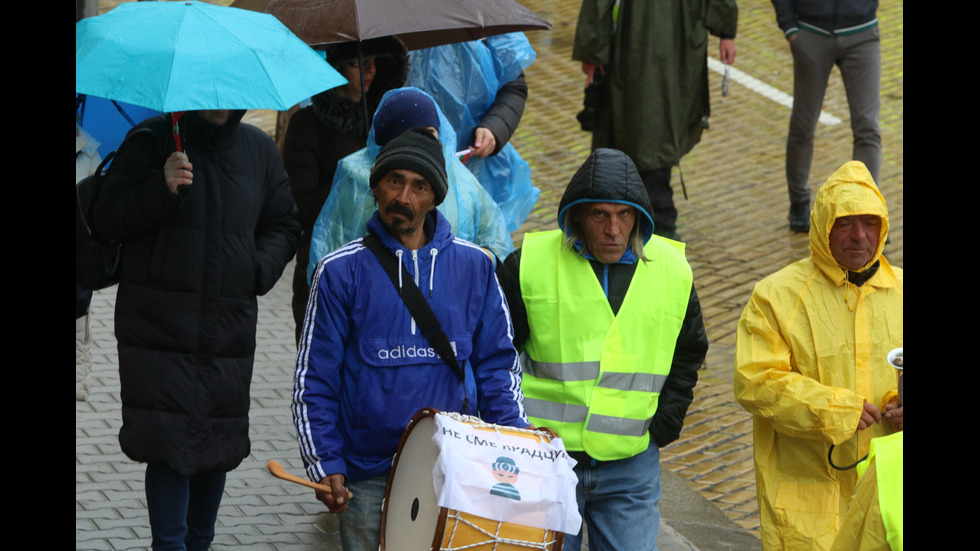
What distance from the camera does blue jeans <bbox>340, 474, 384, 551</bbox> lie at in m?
4.32

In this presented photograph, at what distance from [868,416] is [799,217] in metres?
5.49

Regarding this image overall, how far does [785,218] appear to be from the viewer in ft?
33.8

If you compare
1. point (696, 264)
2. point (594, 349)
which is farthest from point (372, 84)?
point (696, 264)

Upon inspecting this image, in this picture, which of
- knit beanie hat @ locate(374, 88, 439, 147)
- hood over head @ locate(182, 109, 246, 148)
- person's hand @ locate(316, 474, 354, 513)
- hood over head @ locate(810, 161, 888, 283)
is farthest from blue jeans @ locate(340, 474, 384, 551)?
hood over head @ locate(810, 161, 888, 283)

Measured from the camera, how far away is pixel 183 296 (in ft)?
15.8

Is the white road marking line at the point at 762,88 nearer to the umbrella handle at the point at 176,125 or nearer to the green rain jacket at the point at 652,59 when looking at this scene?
the green rain jacket at the point at 652,59

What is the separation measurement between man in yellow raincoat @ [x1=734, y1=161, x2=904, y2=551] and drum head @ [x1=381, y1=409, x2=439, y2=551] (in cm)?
147

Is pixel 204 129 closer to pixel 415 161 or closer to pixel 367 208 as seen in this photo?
pixel 367 208

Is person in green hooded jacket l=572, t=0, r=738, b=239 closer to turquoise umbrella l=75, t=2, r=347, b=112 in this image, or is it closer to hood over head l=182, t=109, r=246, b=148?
turquoise umbrella l=75, t=2, r=347, b=112

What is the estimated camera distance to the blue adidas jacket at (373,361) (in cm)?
425

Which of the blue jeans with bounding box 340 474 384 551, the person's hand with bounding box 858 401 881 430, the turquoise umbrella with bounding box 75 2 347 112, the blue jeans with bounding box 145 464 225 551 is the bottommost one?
the blue jeans with bounding box 145 464 225 551

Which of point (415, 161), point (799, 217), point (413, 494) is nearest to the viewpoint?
point (413, 494)

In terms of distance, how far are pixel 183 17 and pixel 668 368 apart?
2116 mm
